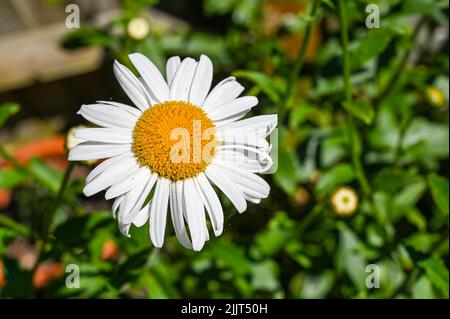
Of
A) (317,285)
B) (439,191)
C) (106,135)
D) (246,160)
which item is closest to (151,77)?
Answer: (106,135)

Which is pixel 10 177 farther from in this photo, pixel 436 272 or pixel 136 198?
pixel 436 272

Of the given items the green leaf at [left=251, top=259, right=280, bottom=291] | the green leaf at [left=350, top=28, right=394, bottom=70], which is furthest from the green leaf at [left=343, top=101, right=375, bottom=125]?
the green leaf at [left=251, top=259, right=280, bottom=291]

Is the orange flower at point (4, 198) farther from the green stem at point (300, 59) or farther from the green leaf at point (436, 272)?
the green leaf at point (436, 272)

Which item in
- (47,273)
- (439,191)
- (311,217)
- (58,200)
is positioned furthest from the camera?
(47,273)

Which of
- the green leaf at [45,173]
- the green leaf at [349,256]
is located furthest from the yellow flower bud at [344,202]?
the green leaf at [45,173]

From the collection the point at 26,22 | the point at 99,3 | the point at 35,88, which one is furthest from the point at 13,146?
the point at 99,3
